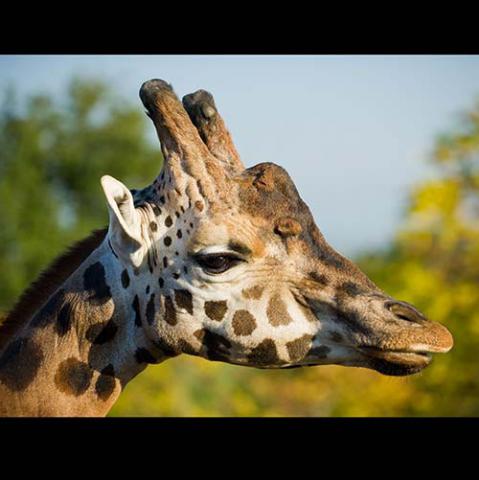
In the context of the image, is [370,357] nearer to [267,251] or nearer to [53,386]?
[267,251]

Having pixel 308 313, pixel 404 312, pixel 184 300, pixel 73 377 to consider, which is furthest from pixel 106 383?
pixel 404 312

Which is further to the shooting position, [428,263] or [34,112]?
[34,112]

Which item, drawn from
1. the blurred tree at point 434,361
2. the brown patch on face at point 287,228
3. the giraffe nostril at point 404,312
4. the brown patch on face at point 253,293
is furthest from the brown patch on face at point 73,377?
the blurred tree at point 434,361

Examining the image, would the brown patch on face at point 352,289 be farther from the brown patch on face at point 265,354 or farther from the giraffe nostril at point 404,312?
the brown patch on face at point 265,354

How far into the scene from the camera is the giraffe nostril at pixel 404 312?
252 inches

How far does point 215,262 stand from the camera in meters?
6.64

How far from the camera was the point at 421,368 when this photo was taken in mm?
6426

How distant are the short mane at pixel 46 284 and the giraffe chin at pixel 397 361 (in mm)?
2497

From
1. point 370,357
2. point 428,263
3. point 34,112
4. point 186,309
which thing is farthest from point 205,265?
point 34,112

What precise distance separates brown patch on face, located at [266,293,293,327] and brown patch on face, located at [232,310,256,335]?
135 mm

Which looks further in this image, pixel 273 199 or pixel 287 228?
pixel 273 199

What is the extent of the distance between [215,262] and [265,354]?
2.49ft

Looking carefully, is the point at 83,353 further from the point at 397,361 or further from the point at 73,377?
the point at 397,361

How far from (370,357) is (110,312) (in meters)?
1.96
